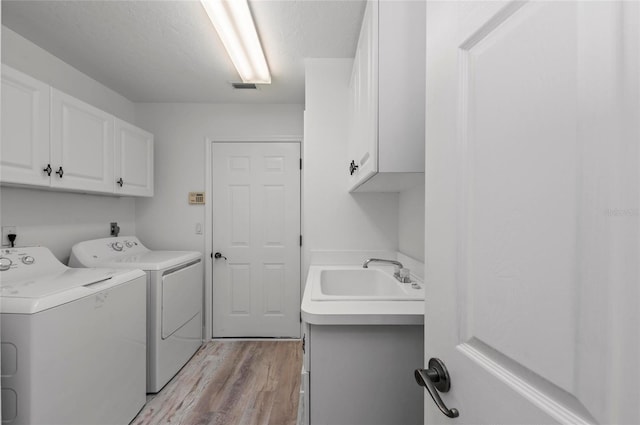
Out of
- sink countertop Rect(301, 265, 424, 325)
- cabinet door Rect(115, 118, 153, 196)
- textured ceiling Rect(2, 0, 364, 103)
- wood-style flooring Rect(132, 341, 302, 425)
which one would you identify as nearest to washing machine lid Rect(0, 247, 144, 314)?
cabinet door Rect(115, 118, 153, 196)

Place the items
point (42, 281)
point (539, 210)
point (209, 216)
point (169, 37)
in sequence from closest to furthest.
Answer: point (539, 210), point (42, 281), point (169, 37), point (209, 216)

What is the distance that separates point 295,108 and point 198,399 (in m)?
2.63

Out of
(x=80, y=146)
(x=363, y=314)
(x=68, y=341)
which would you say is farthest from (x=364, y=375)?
(x=80, y=146)

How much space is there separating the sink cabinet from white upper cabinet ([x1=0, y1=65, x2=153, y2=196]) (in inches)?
72.7

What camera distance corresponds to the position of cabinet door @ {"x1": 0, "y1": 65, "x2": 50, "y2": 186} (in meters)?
1.47

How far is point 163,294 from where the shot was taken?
207cm

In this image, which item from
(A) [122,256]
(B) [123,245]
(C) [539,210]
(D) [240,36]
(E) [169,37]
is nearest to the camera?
(C) [539,210]

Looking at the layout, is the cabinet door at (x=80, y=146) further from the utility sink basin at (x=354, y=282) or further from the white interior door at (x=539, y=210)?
the white interior door at (x=539, y=210)

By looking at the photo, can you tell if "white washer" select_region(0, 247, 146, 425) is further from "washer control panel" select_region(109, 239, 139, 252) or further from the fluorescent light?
the fluorescent light

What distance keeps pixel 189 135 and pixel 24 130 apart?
4.66ft

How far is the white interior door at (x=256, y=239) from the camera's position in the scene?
9.47 ft

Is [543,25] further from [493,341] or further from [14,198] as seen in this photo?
[14,198]

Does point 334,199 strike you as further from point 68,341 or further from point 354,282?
point 68,341

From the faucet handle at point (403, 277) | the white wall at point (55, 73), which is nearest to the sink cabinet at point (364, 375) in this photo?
the faucet handle at point (403, 277)
